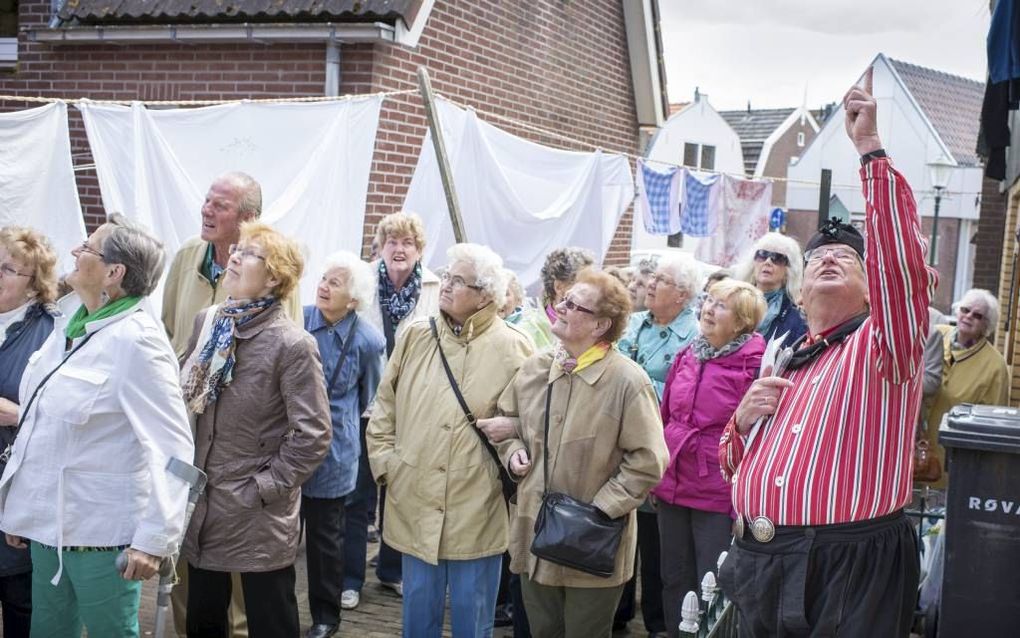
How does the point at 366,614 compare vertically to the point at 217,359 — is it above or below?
below

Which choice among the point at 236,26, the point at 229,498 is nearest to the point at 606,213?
the point at 236,26

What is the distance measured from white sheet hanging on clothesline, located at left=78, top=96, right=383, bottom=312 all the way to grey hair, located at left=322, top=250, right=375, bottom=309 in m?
0.96

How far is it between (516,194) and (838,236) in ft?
15.5

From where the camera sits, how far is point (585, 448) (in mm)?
4059

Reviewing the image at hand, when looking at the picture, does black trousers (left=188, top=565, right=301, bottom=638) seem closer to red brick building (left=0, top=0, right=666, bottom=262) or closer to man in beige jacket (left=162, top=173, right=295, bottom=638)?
man in beige jacket (left=162, top=173, right=295, bottom=638)

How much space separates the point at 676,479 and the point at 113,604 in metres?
2.53

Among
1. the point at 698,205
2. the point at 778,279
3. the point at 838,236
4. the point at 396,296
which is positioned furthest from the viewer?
the point at 698,205

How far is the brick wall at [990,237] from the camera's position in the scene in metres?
12.1

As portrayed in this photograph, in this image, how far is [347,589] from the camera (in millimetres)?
5758

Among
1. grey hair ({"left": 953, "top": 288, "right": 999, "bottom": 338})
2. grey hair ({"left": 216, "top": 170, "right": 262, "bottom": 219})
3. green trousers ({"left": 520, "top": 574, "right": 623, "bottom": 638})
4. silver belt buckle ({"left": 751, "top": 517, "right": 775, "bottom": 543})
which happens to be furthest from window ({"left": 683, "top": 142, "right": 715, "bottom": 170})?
silver belt buckle ({"left": 751, "top": 517, "right": 775, "bottom": 543})

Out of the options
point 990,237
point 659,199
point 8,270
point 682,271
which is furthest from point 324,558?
point 990,237

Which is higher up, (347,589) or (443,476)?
(443,476)

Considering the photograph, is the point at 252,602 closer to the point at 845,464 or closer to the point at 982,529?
the point at 845,464

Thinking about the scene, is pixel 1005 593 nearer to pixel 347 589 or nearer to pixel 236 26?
pixel 347 589
